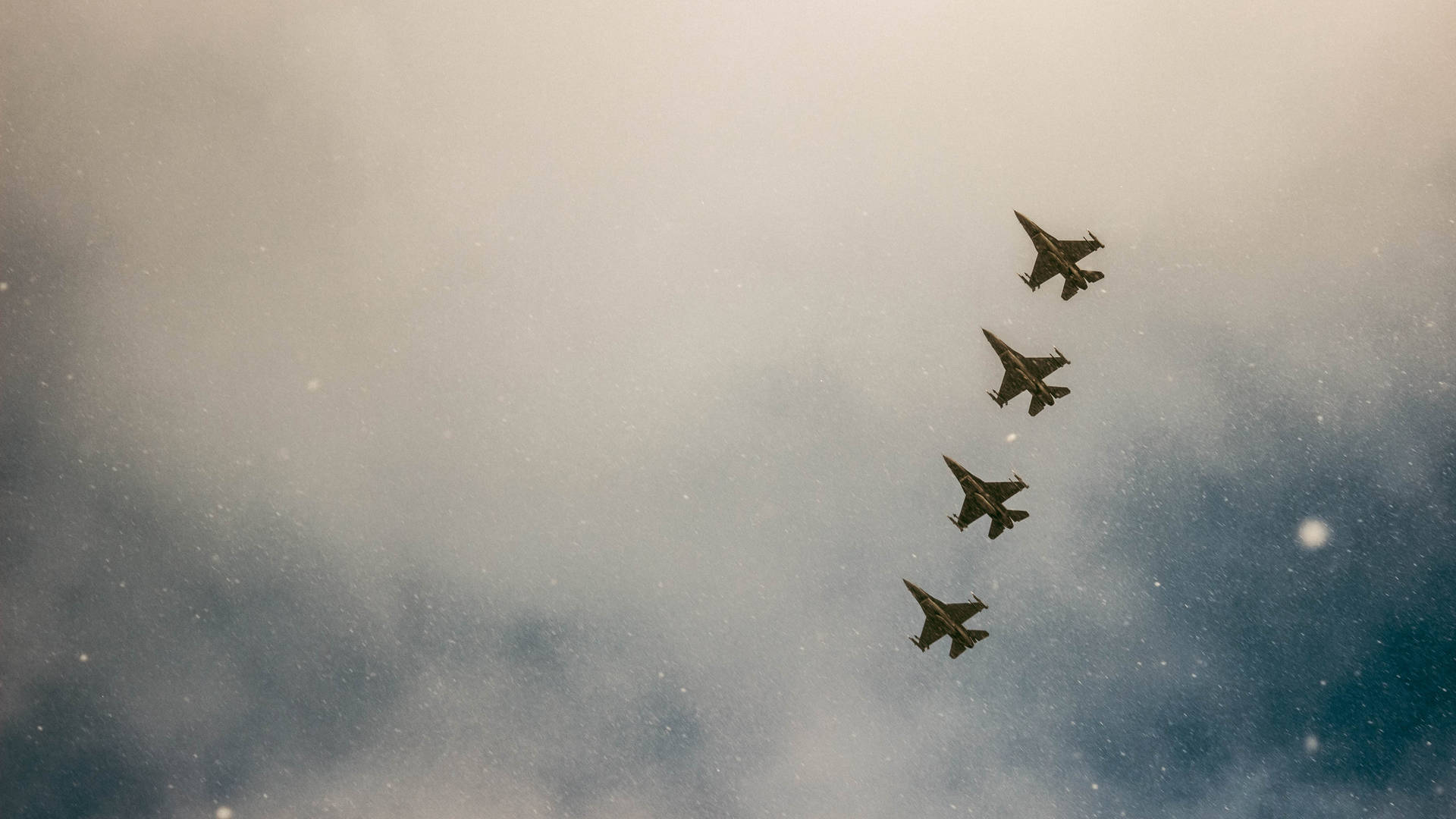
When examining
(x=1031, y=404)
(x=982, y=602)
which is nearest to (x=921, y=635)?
(x=982, y=602)

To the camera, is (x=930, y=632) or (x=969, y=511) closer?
(x=969, y=511)

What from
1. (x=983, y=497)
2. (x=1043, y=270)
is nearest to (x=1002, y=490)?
(x=983, y=497)

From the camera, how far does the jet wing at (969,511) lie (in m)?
42.4

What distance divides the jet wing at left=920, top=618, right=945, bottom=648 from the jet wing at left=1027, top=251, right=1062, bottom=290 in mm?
20403

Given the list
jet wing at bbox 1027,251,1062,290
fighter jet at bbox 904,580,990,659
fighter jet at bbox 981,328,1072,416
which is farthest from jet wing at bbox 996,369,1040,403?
fighter jet at bbox 904,580,990,659

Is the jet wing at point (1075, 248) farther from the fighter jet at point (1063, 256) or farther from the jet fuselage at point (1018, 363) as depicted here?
the jet fuselage at point (1018, 363)

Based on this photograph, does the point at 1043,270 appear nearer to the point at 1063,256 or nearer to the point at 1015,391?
the point at 1063,256

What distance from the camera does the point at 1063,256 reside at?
133 feet

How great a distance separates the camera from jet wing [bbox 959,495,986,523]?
4238 centimetres

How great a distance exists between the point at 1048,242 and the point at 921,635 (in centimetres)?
2372

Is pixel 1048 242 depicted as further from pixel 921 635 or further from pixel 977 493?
pixel 921 635

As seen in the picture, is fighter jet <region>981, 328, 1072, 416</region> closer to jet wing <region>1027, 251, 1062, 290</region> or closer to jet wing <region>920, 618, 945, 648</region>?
jet wing <region>1027, 251, 1062, 290</region>

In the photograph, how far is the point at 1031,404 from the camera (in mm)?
43062

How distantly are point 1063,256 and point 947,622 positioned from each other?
71.6ft
